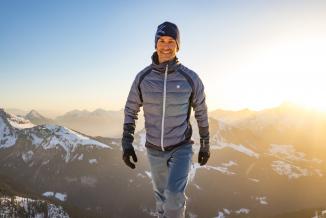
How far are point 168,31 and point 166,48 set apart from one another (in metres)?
0.40

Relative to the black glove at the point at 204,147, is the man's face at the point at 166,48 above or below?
above

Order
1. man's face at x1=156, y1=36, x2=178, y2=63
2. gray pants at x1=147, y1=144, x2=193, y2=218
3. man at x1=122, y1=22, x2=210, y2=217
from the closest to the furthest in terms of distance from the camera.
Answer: gray pants at x1=147, y1=144, x2=193, y2=218 → man at x1=122, y1=22, x2=210, y2=217 → man's face at x1=156, y1=36, x2=178, y2=63

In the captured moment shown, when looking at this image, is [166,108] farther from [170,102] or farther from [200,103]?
[200,103]

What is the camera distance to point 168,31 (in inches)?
374

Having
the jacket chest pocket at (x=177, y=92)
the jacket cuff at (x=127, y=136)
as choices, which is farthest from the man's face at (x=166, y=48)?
the jacket cuff at (x=127, y=136)

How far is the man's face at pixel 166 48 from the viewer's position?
9.49m

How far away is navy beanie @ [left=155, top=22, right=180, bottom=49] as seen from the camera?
950 cm

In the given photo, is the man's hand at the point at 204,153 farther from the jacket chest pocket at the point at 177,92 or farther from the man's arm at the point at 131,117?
the man's arm at the point at 131,117

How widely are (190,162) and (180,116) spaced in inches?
41.7

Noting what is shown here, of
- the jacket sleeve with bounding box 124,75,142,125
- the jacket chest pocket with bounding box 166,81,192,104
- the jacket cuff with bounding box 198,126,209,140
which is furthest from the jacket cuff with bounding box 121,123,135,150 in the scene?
the jacket cuff with bounding box 198,126,209,140

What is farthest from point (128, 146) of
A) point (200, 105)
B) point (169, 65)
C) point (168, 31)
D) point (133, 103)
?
point (168, 31)

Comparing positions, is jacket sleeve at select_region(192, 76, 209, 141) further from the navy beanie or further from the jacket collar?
the navy beanie

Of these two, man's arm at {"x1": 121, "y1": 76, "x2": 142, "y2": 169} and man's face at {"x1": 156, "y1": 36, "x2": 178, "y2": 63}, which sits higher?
man's face at {"x1": 156, "y1": 36, "x2": 178, "y2": 63}

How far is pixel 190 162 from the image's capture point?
9.11m
